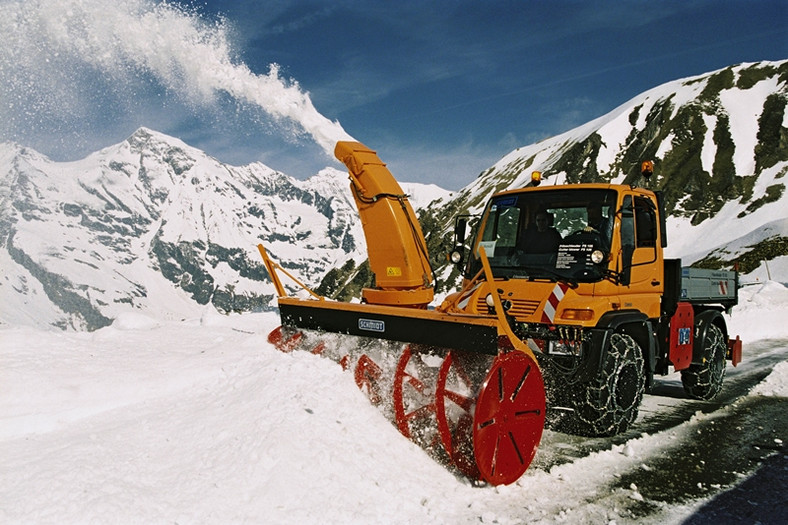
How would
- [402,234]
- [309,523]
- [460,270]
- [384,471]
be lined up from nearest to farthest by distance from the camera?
[309,523]
[384,471]
[460,270]
[402,234]

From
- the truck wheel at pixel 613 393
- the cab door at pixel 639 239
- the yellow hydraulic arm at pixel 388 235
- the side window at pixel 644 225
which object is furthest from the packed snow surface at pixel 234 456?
the side window at pixel 644 225

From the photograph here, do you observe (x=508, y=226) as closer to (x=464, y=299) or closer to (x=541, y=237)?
(x=541, y=237)

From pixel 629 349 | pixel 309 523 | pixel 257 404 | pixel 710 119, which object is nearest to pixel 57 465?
pixel 257 404

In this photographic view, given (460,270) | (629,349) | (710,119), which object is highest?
(710,119)

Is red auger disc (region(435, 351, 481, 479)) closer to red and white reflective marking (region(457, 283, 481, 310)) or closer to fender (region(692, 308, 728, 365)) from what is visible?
red and white reflective marking (region(457, 283, 481, 310))

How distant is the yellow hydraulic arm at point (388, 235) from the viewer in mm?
8508

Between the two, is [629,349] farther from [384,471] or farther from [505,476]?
[384,471]

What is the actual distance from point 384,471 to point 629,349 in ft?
10.8

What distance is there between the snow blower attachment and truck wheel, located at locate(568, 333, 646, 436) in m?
1.05

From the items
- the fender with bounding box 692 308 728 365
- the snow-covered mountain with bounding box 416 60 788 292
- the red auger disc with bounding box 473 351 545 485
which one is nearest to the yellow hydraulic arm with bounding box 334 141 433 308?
the red auger disc with bounding box 473 351 545 485

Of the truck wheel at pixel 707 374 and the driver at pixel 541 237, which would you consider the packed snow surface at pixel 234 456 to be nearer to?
the truck wheel at pixel 707 374

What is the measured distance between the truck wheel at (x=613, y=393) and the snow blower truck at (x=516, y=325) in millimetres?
16

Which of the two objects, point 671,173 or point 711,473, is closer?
point 711,473

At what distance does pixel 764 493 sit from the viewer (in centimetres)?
523
